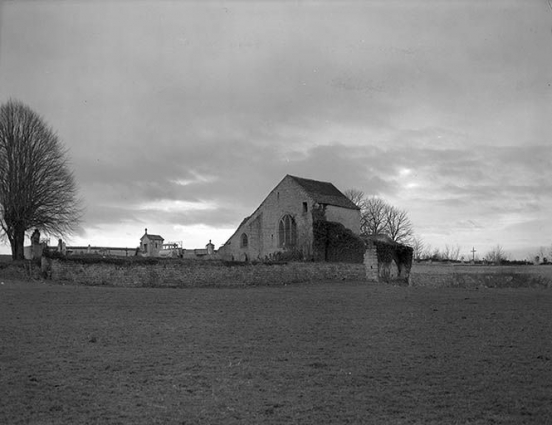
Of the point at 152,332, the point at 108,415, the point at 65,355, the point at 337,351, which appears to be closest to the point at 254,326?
the point at 152,332

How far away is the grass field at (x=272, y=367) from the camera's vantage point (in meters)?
8.87

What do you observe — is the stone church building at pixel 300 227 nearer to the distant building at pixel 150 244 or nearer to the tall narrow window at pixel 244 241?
the tall narrow window at pixel 244 241

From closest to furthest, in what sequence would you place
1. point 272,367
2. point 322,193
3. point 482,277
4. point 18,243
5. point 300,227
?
point 272,367
point 18,243
point 482,277
point 300,227
point 322,193

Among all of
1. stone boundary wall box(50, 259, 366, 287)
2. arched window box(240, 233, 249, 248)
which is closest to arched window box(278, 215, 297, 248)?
arched window box(240, 233, 249, 248)

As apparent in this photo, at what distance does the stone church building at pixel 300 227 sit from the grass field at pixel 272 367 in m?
29.7

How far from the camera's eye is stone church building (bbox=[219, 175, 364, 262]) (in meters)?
50.8

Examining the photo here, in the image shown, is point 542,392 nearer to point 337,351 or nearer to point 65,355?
point 337,351

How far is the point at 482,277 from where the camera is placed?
50.6m

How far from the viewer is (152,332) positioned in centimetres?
1598

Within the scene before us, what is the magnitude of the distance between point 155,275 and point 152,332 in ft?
74.5

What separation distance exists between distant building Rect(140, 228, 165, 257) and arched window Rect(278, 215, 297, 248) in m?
21.1

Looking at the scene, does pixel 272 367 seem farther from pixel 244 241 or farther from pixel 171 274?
pixel 244 241

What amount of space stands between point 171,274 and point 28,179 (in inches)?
726

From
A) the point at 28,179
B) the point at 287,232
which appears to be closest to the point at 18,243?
the point at 28,179
